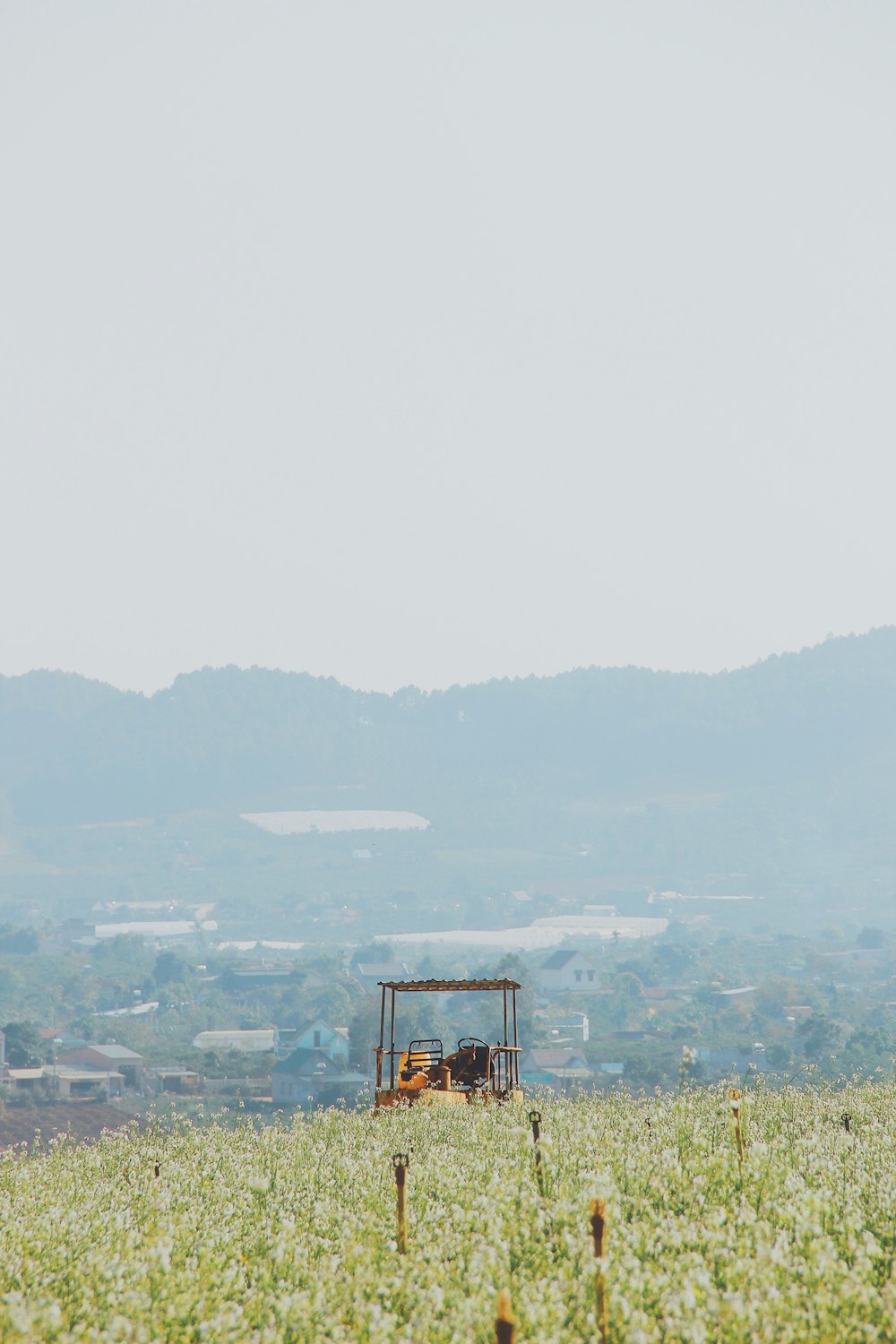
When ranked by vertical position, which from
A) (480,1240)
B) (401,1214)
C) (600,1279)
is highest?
(600,1279)

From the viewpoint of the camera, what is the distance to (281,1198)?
13.6 meters

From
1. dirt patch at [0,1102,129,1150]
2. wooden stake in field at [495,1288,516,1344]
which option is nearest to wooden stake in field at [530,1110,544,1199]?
wooden stake in field at [495,1288,516,1344]

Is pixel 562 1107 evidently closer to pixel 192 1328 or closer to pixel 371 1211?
pixel 371 1211

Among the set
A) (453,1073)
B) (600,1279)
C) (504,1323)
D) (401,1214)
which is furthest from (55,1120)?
(504,1323)

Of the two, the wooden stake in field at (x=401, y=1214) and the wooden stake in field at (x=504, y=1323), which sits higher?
the wooden stake in field at (x=504, y=1323)

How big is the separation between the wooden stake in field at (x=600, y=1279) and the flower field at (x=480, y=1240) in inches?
3.9

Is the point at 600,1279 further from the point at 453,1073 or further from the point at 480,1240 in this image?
the point at 453,1073

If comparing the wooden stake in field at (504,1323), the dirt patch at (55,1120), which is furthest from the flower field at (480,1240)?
the dirt patch at (55,1120)

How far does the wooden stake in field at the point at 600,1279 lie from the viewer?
8.38 meters

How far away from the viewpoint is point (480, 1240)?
10750 mm

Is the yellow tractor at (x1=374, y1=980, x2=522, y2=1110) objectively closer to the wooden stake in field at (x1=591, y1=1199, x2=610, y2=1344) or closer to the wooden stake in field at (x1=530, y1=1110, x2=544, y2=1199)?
the wooden stake in field at (x1=530, y1=1110, x2=544, y2=1199)

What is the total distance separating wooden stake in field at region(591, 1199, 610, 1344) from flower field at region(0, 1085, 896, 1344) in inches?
3.9

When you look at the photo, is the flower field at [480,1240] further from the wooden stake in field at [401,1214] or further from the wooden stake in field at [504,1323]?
the wooden stake in field at [504,1323]

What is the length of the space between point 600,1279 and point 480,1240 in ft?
8.10
